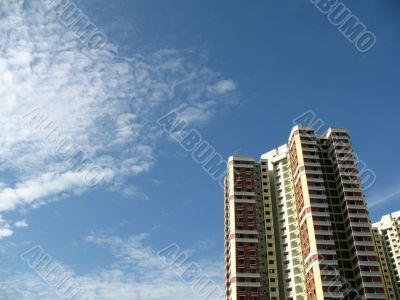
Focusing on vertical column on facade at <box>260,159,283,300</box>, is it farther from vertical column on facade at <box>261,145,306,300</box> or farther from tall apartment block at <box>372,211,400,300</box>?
tall apartment block at <box>372,211,400,300</box>

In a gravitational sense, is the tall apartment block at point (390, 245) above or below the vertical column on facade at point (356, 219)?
above

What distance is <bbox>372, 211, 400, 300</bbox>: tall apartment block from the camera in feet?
387

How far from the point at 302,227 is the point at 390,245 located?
64.5 metres

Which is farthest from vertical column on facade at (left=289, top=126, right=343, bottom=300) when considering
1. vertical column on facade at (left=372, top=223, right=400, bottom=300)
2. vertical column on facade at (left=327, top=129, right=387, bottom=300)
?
vertical column on facade at (left=372, top=223, right=400, bottom=300)

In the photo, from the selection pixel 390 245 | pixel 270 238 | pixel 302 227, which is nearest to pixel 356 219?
pixel 302 227

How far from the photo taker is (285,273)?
82.1 metres

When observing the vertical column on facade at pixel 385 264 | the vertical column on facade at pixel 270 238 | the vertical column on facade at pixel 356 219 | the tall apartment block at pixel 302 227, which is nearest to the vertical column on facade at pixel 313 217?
the tall apartment block at pixel 302 227

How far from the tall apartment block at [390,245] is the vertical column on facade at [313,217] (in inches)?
2106

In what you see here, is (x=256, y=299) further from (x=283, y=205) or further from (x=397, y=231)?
(x=397, y=231)

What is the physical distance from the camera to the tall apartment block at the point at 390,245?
11781 centimetres

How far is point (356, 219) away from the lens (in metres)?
75.2

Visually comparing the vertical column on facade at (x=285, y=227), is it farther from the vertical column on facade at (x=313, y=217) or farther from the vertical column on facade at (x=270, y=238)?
the vertical column on facade at (x=313, y=217)

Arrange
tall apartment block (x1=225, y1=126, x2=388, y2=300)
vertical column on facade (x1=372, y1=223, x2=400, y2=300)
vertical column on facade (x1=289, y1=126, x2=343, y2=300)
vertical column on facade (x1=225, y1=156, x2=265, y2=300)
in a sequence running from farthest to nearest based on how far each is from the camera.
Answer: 1. vertical column on facade (x1=372, y1=223, x2=400, y2=300)
2. vertical column on facade (x1=225, y1=156, x2=265, y2=300)
3. tall apartment block (x1=225, y1=126, x2=388, y2=300)
4. vertical column on facade (x1=289, y1=126, x2=343, y2=300)

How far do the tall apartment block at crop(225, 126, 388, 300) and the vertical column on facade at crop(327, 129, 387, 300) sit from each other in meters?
0.16
